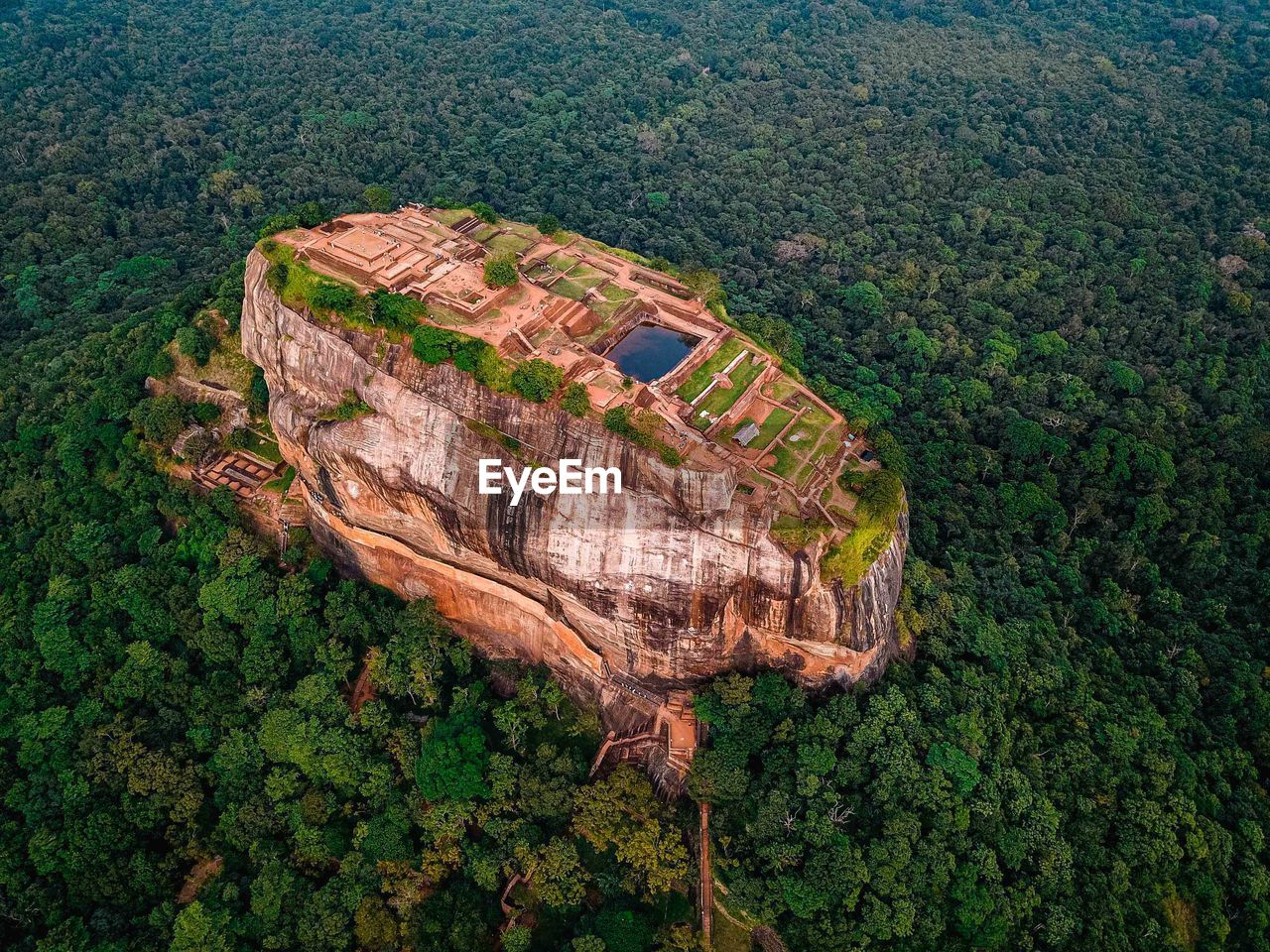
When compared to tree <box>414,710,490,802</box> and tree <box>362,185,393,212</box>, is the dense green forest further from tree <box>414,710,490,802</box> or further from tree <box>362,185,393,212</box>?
tree <box>362,185,393,212</box>

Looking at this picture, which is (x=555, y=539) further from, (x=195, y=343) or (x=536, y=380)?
(x=195, y=343)

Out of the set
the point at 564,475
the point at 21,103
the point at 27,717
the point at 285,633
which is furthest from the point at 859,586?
the point at 21,103

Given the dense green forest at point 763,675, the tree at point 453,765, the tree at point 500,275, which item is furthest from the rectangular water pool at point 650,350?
the tree at point 453,765

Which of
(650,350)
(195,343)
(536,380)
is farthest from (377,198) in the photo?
(536,380)

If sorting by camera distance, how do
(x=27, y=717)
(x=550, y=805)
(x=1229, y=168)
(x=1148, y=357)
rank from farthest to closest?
(x=1229, y=168) → (x=1148, y=357) → (x=27, y=717) → (x=550, y=805)

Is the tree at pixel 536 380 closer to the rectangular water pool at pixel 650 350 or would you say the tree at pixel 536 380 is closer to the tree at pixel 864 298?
the rectangular water pool at pixel 650 350

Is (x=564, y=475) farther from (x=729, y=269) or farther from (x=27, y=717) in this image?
(x=729, y=269)

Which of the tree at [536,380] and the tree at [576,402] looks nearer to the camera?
the tree at [576,402]
